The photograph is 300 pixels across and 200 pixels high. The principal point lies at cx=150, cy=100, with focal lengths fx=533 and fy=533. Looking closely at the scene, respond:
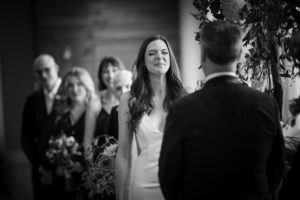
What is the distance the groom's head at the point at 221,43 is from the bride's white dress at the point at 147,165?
0.96 m

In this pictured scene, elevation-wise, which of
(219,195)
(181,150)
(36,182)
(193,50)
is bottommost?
(36,182)

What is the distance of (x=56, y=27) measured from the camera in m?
7.30

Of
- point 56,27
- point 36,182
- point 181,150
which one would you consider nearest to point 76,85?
point 36,182

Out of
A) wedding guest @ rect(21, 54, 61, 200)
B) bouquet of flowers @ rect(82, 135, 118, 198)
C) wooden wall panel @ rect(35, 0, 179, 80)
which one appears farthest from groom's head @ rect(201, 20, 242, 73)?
wooden wall panel @ rect(35, 0, 179, 80)

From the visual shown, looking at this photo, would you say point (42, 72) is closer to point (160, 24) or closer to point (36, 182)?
point (36, 182)

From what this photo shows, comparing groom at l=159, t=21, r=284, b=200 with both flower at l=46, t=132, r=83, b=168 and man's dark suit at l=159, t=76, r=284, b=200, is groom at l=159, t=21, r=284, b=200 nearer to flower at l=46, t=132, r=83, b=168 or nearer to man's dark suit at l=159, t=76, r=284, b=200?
man's dark suit at l=159, t=76, r=284, b=200

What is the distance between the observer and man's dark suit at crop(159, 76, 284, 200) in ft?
7.29

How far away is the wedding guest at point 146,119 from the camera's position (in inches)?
125

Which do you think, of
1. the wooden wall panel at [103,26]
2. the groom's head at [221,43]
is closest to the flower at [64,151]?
the wooden wall panel at [103,26]

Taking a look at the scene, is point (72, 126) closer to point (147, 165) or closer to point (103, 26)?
point (147, 165)

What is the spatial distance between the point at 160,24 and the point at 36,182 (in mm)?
2944

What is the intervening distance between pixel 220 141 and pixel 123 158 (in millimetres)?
1186

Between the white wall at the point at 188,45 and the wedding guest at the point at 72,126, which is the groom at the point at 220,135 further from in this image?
the white wall at the point at 188,45

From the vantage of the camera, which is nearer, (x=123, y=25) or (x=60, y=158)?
(x=60, y=158)
